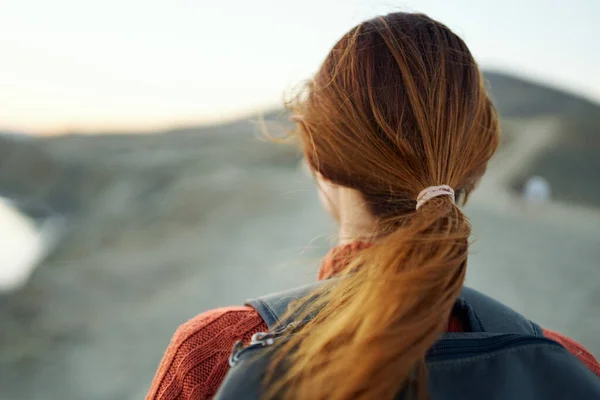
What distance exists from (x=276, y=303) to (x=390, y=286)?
0.82 feet

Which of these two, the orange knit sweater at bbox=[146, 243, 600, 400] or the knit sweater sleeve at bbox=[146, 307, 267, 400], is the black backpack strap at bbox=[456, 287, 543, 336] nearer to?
the orange knit sweater at bbox=[146, 243, 600, 400]

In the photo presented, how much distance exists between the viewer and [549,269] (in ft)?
20.0

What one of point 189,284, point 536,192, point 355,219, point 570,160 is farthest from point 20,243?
point 570,160

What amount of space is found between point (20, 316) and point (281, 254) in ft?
10.1

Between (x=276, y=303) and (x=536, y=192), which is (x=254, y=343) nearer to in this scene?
(x=276, y=303)

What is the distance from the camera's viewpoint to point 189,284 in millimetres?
6059

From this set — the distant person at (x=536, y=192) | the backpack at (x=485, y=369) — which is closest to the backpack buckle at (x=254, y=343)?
the backpack at (x=485, y=369)

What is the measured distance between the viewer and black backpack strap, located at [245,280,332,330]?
3.25 ft

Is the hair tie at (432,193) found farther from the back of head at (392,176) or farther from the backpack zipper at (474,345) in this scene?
the backpack zipper at (474,345)

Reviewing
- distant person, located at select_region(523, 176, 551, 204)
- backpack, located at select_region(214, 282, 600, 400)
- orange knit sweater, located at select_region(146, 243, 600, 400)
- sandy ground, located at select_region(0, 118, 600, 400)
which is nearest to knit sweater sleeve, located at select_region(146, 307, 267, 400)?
orange knit sweater, located at select_region(146, 243, 600, 400)

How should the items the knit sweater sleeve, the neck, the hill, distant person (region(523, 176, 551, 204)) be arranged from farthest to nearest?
1. the hill
2. distant person (region(523, 176, 551, 204))
3. the neck
4. the knit sweater sleeve

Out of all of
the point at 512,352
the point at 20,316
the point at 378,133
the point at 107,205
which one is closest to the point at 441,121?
the point at 378,133

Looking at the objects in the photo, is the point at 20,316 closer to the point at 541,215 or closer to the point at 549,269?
the point at 549,269

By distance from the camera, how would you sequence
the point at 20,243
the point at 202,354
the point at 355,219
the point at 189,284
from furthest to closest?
the point at 20,243 < the point at 189,284 < the point at 355,219 < the point at 202,354
